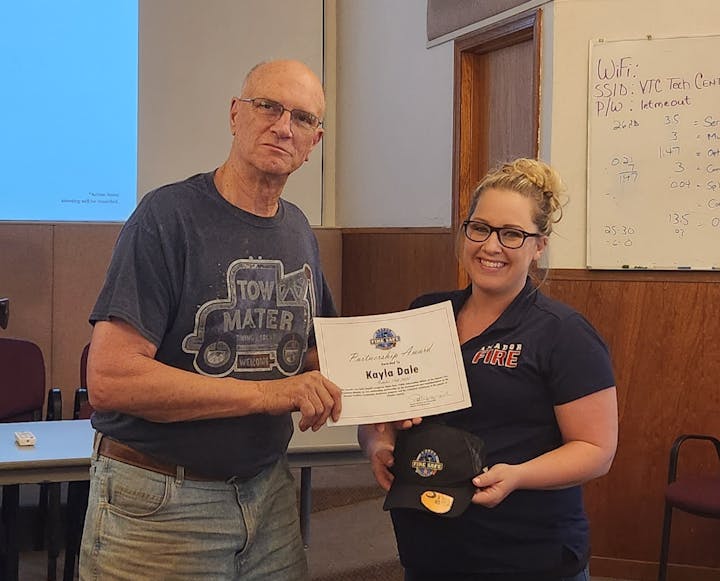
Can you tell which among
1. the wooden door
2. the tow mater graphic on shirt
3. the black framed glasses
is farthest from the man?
the wooden door

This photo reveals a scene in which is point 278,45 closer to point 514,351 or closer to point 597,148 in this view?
point 597,148

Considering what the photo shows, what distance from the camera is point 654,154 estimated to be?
402 centimetres

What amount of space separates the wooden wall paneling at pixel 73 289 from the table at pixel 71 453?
186cm

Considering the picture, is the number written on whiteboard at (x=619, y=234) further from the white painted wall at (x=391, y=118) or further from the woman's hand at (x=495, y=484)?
the woman's hand at (x=495, y=484)

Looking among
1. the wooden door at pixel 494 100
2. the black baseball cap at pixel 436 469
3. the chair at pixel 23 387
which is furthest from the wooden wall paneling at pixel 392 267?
the black baseball cap at pixel 436 469

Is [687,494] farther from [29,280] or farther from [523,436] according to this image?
[29,280]

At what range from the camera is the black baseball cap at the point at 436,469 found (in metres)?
1.64

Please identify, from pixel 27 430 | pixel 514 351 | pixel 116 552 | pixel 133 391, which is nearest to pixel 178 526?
pixel 116 552

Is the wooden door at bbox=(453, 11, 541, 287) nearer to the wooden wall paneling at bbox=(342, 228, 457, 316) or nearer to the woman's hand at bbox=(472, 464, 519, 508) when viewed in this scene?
the wooden wall paneling at bbox=(342, 228, 457, 316)

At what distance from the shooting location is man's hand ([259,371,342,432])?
165 centimetres

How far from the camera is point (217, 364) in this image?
1.71 metres

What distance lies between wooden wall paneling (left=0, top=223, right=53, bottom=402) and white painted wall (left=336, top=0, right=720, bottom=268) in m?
2.06

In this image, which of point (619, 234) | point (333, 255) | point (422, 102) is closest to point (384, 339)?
point (619, 234)

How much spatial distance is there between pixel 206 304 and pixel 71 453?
4.89 feet
